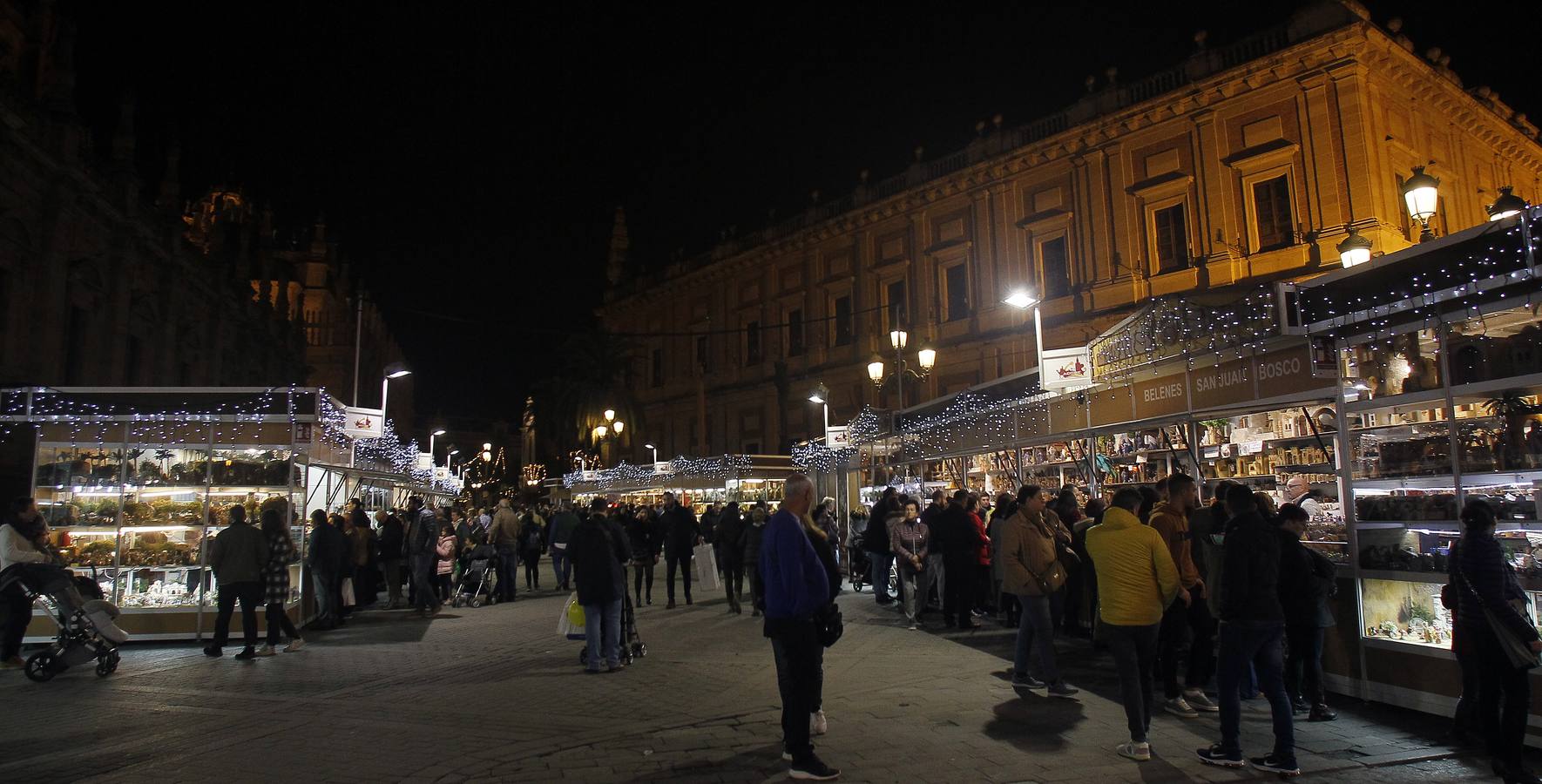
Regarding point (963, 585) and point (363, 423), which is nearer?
point (963, 585)

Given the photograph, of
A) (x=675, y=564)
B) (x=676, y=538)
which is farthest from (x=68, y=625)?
(x=675, y=564)

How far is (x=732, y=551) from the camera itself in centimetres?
1400

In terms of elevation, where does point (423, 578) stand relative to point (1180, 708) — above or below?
above

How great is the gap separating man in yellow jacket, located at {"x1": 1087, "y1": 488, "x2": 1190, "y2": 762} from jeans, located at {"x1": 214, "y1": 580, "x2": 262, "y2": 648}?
9.21m

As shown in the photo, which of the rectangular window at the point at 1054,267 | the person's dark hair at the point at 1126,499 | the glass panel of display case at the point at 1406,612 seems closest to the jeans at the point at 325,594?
the person's dark hair at the point at 1126,499

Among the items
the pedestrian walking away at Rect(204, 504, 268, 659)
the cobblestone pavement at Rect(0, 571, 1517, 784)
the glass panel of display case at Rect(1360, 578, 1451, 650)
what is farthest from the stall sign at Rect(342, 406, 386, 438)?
the glass panel of display case at Rect(1360, 578, 1451, 650)

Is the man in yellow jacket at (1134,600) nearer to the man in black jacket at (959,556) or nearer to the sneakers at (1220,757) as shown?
the sneakers at (1220,757)

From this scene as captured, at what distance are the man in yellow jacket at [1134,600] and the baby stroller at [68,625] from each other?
9554 millimetres

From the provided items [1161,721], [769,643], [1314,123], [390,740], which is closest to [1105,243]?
[1314,123]

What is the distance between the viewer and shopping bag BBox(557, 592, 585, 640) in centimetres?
954

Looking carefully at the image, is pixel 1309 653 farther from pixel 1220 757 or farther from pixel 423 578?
pixel 423 578

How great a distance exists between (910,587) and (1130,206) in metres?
22.9

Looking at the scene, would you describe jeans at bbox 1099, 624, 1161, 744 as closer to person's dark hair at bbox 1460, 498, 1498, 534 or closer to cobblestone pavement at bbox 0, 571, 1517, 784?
cobblestone pavement at bbox 0, 571, 1517, 784

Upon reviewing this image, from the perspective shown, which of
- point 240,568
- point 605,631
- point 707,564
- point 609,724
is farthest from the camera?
point 707,564
